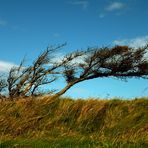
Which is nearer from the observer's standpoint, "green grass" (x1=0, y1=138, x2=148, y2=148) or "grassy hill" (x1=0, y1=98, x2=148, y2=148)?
"green grass" (x1=0, y1=138, x2=148, y2=148)

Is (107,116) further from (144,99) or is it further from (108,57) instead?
(108,57)

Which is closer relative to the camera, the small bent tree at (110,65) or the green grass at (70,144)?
the green grass at (70,144)

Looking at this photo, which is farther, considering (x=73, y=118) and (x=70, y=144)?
(x=73, y=118)

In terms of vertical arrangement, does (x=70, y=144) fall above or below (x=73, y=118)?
below

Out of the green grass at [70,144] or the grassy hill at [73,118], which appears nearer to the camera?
the green grass at [70,144]

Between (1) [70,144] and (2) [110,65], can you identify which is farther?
(2) [110,65]

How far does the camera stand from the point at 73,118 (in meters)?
13.3

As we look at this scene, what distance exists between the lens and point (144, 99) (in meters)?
14.9

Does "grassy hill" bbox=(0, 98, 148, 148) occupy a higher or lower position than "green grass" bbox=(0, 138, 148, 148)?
higher

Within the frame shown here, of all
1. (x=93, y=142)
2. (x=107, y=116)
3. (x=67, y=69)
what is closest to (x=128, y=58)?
(x=67, y=69)

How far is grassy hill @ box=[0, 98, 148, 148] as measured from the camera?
12.0m

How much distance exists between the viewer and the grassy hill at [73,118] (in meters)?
12.0

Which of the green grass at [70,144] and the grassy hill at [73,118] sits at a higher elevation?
the grassy hill at [73,118]

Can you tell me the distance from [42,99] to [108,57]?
11.9 metres
